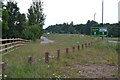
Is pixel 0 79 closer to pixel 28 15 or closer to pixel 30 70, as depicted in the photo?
pixel 30 70

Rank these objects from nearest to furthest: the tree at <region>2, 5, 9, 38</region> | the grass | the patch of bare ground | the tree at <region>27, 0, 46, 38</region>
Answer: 1. the grass
2. the patch of bare ground
3. the tree at <region>2, 5, 9, 38</region>
4. the tree at <region>27, 0, 46, 38</region>

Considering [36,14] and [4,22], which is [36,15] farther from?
[4,22]

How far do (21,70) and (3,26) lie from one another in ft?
72.4

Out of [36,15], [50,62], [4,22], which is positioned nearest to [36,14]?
[36,15]

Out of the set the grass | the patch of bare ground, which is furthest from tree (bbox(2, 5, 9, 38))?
the patch of bare ground

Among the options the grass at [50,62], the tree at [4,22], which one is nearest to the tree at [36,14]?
the tree at [4,22]

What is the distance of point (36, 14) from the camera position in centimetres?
4453

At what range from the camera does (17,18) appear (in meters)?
29.1

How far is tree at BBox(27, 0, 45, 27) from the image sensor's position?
4254cm

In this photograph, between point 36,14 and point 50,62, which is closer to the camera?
point 50,62

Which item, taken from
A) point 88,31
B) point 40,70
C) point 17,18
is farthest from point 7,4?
point 88,31

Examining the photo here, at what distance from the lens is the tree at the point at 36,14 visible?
140 feet

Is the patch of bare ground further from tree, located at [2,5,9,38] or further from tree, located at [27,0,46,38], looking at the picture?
tree, located at [27,0,46,38]

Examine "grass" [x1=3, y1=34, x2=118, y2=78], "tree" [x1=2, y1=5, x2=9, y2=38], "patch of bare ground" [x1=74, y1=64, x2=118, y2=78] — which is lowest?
"patch of bare ground" [x1=74, y1=64, x2=118, y2=78]
